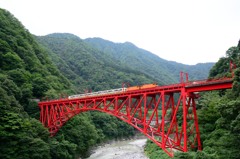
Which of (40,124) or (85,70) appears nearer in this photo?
(40,124)

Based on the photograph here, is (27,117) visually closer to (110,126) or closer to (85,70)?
(110,126)

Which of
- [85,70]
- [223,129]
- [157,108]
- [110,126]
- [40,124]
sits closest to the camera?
[223,129]

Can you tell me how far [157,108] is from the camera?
22406 millimetres

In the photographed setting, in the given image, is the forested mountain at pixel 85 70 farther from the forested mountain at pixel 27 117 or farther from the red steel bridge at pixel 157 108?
the red steel bridge at pixel 157 108

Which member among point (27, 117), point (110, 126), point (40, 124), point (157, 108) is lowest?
point (110, 126)

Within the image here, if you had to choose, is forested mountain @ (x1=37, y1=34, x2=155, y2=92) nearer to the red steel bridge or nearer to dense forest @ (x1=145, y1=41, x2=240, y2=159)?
the red steel bridge

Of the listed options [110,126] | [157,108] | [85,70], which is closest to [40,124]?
[157,108]

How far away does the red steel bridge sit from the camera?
64.4ft

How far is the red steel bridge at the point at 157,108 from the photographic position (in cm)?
1964

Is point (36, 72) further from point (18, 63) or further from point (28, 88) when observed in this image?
point (28, 88)

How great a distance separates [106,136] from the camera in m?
63.5

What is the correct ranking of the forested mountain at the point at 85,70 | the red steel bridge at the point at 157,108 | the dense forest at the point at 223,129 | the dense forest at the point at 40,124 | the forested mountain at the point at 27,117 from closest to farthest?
1. the dense forest at the point at 223,129
2. the dense forest at the point at 40,124
3. the red steel bridge at the point at 157,108
4. the forested mountain at the point at 27,117
5. the forested mountain at the point at 85,70

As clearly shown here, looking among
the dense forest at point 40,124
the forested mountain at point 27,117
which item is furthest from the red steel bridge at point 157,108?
the forested mountain at point 27,117

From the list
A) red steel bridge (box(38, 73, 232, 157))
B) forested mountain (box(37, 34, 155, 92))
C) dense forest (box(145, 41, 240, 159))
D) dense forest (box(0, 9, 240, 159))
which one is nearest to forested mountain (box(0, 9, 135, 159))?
dense forest (box(0, 9, 240, 159))
